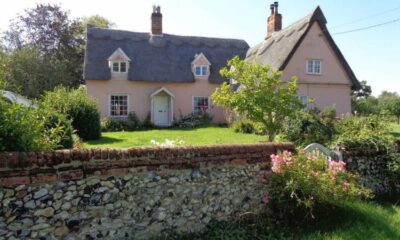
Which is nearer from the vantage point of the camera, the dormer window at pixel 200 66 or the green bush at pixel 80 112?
the green bush at pixel 80 112

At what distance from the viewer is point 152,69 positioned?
24.1m

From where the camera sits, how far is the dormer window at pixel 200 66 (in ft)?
81.8

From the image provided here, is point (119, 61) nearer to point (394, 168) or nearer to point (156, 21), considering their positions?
point (156, 21)

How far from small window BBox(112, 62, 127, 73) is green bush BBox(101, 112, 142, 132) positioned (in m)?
3.10

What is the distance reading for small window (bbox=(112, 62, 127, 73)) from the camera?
76.9 feet

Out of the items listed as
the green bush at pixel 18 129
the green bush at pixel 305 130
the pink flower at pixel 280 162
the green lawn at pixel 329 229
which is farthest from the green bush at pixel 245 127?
the green bush at pixel 18 129

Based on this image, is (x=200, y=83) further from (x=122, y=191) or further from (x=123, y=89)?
(x=122, y=191)

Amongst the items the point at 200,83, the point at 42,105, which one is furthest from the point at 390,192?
the point at 200,83

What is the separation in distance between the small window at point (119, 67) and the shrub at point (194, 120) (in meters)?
5.12

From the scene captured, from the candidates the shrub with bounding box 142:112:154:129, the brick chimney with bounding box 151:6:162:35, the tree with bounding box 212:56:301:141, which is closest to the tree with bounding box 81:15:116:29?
the brick chimney with bounding box 151:6:162:35

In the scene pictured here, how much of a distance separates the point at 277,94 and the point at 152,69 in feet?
47.4

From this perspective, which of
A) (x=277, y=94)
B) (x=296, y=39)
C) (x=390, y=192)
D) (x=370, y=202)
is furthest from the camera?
(x=296, y=39)

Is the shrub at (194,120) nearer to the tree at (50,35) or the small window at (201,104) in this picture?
the small window at (201,104)

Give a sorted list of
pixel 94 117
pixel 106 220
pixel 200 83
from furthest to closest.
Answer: pixel 200 83
pixel 94 117
pixel 106 220
